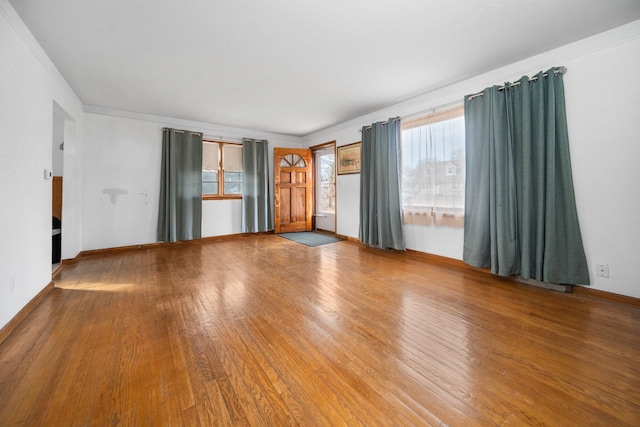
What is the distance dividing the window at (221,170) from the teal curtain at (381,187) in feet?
9.69

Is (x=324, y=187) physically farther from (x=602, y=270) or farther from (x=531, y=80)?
(x=602, y=270)

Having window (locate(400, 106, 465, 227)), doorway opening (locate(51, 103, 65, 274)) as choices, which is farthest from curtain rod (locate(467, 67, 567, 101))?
doorway opening (locate(51, 103, 65, 274))

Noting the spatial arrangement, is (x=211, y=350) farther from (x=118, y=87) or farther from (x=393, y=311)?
(x=118, y=87)

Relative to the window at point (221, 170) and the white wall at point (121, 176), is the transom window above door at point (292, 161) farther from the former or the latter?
the white wall at point (121, 176)

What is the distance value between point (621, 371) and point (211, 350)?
2.50 meters

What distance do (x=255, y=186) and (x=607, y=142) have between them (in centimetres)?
554

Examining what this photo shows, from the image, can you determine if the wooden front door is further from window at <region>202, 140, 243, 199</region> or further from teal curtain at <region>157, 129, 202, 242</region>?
teal curtain at <region>157, 129, 202, 242</region>

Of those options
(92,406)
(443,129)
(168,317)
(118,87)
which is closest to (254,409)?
(92,406)

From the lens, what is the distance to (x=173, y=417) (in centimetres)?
115

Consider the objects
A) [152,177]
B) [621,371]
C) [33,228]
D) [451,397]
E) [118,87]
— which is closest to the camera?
[451,397]

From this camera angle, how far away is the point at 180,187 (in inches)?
198

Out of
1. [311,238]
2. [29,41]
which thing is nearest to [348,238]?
[311,238]

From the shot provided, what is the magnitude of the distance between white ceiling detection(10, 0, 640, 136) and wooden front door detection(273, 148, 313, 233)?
2.55 meters

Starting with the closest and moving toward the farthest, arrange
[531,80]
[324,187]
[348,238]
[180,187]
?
1. [531,80]
2. [180,187]
3. [348,238]
4. [324,187]
